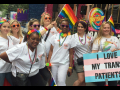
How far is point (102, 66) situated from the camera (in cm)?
335

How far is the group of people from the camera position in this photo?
282cm

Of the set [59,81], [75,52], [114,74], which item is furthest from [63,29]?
[114,74]

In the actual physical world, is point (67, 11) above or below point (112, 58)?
above

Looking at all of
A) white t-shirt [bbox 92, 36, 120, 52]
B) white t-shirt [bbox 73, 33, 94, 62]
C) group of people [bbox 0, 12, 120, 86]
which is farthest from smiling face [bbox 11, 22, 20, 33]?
white t-shirt [bbox 92, 36, 120, 52]

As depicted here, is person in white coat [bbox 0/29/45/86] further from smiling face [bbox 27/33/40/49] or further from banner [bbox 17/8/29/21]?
banner [bbox 17/8/29/21]

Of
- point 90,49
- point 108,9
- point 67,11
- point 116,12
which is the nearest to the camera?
point 90,49

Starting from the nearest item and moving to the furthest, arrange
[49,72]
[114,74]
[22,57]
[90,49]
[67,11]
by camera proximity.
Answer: [22,57], [114,74], [49,72], [90,49], [67,11]

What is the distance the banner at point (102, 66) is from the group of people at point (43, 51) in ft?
0.64

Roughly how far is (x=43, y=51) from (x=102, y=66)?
135 cm

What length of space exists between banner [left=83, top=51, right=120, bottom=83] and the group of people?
7.7 inches

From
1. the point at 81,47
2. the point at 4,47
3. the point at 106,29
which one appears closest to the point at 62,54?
the point at 81,47

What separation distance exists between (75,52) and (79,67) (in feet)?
1.47

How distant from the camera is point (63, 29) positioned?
3.71 m

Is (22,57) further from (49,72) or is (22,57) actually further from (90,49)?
(90,49)
